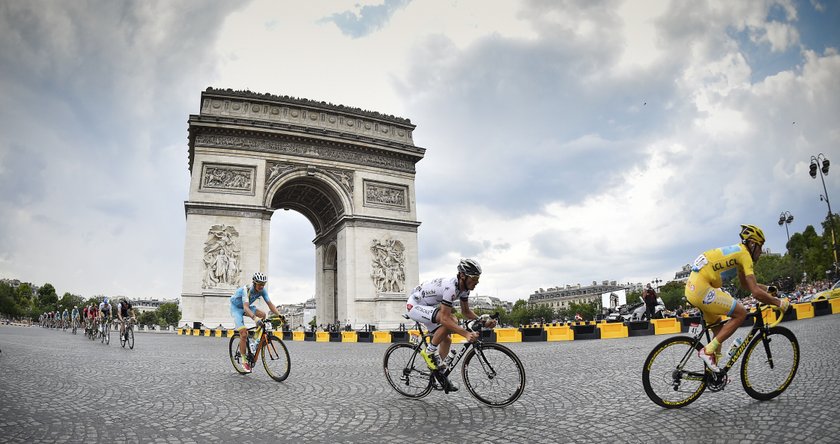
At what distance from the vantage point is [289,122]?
1166 inches

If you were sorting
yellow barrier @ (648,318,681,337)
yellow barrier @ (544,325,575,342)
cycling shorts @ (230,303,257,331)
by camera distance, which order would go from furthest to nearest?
yellow barrier @ (544,325,575,342) → yellow barrier @ (648,318,681,337) → cycling shorts @ (230,303,257,331)

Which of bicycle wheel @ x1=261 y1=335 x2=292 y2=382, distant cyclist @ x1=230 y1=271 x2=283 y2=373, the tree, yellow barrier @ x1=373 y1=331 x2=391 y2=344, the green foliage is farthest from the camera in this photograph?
the green foliage

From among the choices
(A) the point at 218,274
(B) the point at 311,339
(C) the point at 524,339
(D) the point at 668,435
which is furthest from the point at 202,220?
(D) the point at 668,435

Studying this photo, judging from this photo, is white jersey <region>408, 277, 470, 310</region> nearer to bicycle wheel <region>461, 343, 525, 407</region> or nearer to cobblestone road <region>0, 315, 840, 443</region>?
bicycle wheel <region>461, 343, 525, 407</region>

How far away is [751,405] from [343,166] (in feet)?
91.1

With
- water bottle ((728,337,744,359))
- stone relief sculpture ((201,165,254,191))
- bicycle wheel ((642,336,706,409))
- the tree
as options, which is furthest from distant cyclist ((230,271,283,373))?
the tree

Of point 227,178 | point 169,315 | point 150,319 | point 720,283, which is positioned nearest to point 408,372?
point 720,283

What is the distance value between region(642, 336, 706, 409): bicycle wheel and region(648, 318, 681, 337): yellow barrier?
11.3 metres

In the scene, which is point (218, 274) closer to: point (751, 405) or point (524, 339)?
point (524, 339)

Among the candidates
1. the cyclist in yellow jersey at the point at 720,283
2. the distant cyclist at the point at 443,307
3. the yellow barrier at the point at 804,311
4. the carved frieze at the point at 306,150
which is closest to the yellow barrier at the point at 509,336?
the yellow barrier at the point at 804,311

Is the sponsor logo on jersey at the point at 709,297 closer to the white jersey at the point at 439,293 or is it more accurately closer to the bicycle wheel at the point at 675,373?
the bicycle wheel at the point at 675,373

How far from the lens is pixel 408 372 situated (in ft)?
17.0

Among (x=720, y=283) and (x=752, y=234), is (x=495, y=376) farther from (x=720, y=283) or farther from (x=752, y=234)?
(x=752, y=234)

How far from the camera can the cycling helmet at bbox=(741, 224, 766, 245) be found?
13.8 ft
